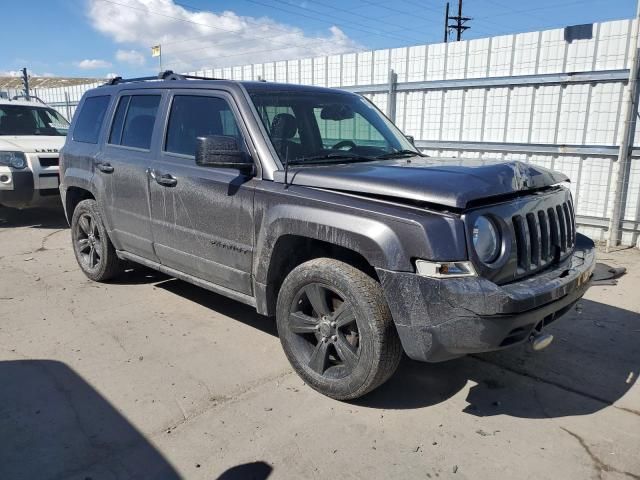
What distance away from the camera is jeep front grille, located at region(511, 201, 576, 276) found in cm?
294

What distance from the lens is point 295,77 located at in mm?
10625

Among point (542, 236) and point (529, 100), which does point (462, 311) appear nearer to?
point (542, 236)

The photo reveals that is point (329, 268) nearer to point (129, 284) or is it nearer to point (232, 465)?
point (232, 465)

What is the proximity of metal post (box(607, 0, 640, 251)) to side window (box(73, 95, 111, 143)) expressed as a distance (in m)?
6.17

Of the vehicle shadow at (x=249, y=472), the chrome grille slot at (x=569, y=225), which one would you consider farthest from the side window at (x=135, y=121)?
the chrome grille slot at (x=569, y=225)

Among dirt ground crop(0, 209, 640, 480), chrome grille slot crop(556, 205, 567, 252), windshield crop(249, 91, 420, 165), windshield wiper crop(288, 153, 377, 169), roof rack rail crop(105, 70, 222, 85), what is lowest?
dirt ground crop(0, 209, 640, 480)

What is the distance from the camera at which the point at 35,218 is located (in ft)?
31.5

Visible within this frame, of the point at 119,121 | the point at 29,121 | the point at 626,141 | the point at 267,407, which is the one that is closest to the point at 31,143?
the point at 29,121

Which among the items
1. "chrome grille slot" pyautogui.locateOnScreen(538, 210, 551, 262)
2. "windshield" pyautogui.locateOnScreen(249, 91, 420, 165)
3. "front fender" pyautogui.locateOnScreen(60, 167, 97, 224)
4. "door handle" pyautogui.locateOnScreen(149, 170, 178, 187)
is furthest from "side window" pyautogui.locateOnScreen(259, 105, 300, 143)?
"front fender" pyautogui.locateOnScreen(60, 167, 97, 224)

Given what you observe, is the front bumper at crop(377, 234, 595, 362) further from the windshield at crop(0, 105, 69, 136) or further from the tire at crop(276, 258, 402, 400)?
the windshield at crop(0, 105, 69, 136)

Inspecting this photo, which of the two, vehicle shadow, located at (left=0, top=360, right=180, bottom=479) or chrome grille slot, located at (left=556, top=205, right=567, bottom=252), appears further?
chrome grille slot, located at (left=556, top=205, right=567, bottom=252)

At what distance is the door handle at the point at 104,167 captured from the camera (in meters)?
4.87

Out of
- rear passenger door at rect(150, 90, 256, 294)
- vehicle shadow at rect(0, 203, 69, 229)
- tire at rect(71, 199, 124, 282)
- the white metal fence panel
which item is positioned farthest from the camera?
vehicle shadow at rect(0, 203, 69, 229)

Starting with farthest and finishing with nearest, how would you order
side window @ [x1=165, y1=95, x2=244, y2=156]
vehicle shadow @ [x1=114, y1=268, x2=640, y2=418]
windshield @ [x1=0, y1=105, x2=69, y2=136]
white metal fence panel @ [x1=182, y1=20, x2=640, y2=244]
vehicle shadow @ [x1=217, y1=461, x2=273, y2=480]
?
windshield @ [x1=0, y1=105, x2=69, y2=136]
white metal fence panel @ [x1=182, y1=20, x2=640, y2=244]
side window @ [x1=165, y1=95, x2=244, y2=156]
vehicle shadow @ [x1=114, y1=268, x2=640, y2=418]
vehicle shadow @ [x1=217, y1=461, x2=273, y2=480]
